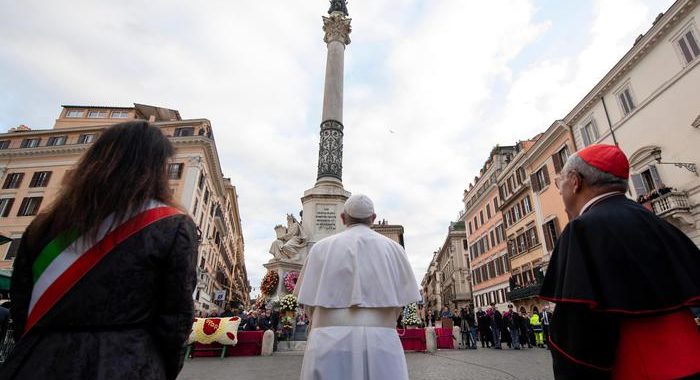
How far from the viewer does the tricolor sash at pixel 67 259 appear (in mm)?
1315

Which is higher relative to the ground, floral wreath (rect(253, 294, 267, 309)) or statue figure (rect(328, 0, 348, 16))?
statue figure (rect(328, 0, 348, 16))

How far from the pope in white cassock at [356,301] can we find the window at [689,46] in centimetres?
2168

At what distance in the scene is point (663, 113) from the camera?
17719mm

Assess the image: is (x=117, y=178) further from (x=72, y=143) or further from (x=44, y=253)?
(x=72, y=143)

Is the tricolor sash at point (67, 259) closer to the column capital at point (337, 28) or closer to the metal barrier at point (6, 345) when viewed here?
the metal barrier at point (6, 345)

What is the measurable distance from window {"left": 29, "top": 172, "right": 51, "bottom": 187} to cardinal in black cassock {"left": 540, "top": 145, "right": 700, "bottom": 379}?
142 feet

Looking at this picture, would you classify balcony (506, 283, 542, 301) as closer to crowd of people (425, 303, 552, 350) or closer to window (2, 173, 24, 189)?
crowd of people (425, 303, 552, 350)

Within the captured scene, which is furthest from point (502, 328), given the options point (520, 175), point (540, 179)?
point (520, 175)

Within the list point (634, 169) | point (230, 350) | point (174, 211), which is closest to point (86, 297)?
point (174, 211)

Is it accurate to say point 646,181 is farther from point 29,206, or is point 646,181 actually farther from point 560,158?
point 29,206

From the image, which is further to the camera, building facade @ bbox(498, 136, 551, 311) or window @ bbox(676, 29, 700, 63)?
building facade @ bbox(498, 136, 551, 311)

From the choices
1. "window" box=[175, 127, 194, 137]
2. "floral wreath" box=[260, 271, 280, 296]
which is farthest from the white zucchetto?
"window" box=[175, 127, 194, 137]

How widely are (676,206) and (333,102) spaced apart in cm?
1616

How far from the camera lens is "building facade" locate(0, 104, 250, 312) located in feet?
103
